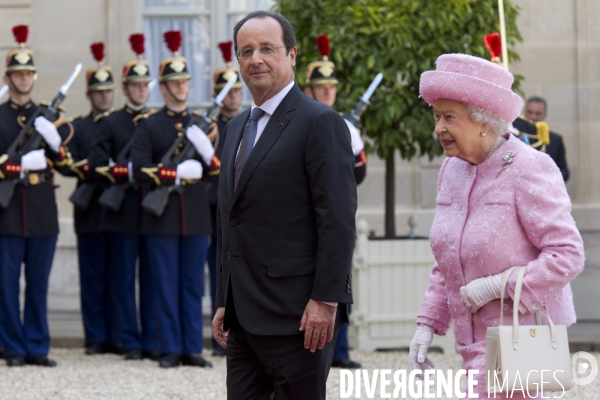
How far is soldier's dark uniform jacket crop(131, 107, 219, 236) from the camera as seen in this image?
779 centimetres

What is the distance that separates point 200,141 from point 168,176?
0.33m

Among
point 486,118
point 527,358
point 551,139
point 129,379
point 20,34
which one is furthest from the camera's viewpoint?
point 551,139

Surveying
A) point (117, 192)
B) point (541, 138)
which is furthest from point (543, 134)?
point (117, 192)

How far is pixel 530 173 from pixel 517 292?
360mm

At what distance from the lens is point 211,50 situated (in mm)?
11117

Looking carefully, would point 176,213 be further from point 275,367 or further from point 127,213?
point 275,367

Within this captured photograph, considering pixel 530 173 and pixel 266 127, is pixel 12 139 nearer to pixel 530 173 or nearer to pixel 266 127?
pixel 266 127

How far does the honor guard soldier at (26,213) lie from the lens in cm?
777

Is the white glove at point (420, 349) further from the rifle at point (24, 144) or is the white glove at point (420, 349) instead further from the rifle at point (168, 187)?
the rifle at point (24, 144)

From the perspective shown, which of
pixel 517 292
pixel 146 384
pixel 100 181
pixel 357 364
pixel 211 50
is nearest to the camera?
pixel 517 292

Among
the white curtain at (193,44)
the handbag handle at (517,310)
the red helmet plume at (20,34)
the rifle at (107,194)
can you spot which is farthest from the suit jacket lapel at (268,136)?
the white curtain at (193,44)

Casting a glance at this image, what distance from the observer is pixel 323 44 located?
7867 mm

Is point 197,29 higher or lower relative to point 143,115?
higher

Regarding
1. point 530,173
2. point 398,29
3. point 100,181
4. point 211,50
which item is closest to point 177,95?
point 100,181
